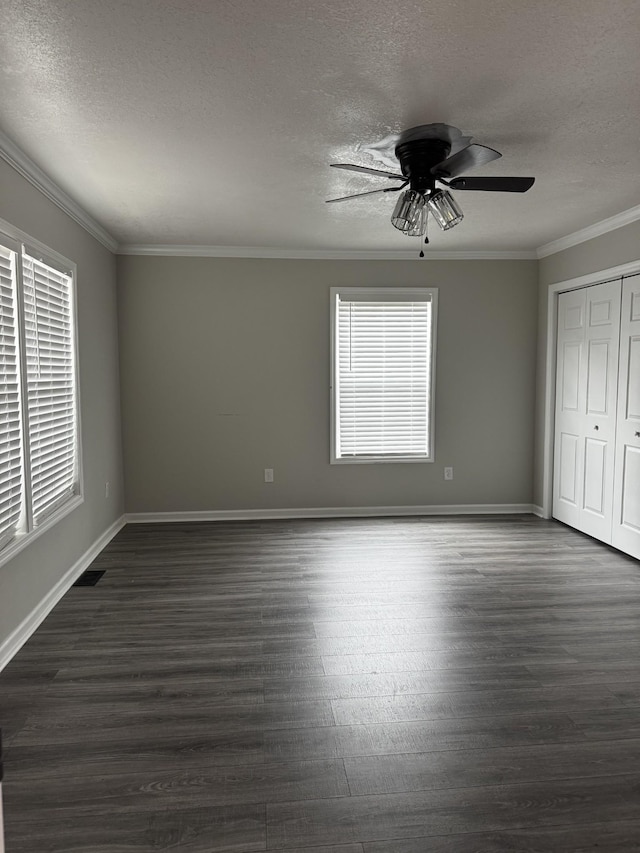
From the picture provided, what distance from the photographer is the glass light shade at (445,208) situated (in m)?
3.02

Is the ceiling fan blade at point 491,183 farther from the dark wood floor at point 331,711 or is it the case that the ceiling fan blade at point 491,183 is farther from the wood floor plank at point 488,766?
the wood floor plank at point 488,766

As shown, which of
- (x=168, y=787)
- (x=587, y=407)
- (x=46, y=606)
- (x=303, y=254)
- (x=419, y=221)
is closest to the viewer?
(x=168, y=787)

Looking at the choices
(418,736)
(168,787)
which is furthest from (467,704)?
(168,787)

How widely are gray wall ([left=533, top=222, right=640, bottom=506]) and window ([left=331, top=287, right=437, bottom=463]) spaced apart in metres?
1.05

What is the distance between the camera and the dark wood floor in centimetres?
188

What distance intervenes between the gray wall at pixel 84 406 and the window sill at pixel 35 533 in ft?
0.18

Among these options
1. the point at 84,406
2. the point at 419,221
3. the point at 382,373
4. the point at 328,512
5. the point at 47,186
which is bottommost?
the point at 328,512

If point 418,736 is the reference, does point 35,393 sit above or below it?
above

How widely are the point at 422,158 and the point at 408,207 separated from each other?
0.78 ft

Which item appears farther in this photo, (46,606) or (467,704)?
(46,606)

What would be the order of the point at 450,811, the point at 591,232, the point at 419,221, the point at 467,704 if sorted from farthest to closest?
the point at 591,232 → the point at 419,221 → the point at 467,704 → the point at 450,811

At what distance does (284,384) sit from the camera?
18.7 ft

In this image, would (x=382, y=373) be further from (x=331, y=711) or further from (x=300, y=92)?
(x=331, y=711)

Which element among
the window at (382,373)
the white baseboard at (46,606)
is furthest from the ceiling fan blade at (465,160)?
the white baseboard at (46,606)
